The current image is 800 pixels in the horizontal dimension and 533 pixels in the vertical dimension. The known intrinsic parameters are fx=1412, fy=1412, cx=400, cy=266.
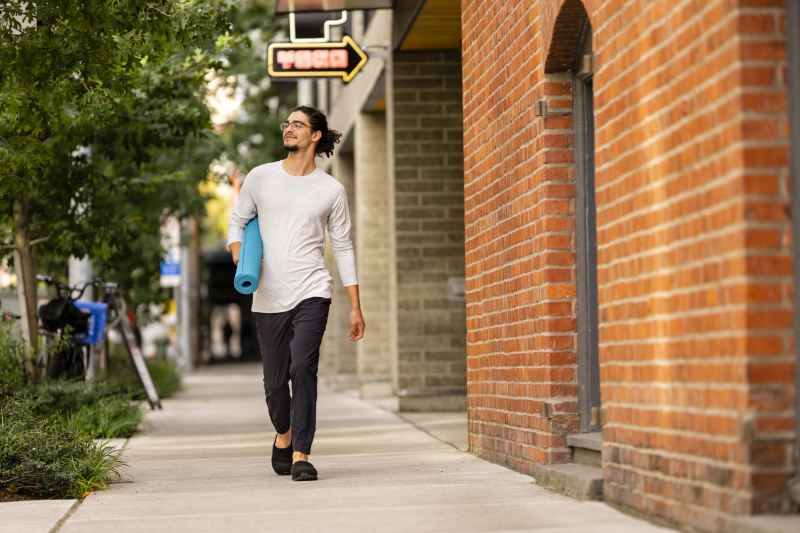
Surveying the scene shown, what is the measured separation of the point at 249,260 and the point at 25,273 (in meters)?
4.81

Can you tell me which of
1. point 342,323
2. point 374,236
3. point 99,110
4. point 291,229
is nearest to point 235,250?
point 291,229

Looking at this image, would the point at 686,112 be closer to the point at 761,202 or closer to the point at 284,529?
the point at 761,202

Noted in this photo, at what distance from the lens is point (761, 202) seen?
458 centimetres

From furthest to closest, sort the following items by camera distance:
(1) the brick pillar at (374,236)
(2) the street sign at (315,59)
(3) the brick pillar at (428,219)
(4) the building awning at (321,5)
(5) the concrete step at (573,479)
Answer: (1) the brick pillar at (374,236)
(2) the street sign at (315,59)
(3) the brick pillar at (428,219)
(4) the building awning at (321,5)
(5) the concrete step at (573,479)

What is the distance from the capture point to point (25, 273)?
12.0m

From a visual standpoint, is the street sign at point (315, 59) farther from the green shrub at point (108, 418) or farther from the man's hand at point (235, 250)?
the man's hand at point (235, 250)

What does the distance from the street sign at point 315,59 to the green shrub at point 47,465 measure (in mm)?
7859

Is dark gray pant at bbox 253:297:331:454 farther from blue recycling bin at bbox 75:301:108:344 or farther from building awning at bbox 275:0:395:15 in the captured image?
blue recycling bin at bbox 75:301:108:344

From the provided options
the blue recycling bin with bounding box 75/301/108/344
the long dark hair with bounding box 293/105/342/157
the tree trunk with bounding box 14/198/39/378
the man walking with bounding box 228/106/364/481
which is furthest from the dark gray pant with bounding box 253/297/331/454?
the blue recycling bin with bounding box 75/301/108/344

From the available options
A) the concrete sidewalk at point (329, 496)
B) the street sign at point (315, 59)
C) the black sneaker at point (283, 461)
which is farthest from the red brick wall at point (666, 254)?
the street sign at point (315, 59)

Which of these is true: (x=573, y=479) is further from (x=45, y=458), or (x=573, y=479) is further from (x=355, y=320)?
(x=45, y=458)

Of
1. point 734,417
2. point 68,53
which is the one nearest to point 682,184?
point 734,417

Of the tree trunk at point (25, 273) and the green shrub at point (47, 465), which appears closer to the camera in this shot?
the green shrub at point (47, 465)

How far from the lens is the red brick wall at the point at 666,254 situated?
4559 millimetres
